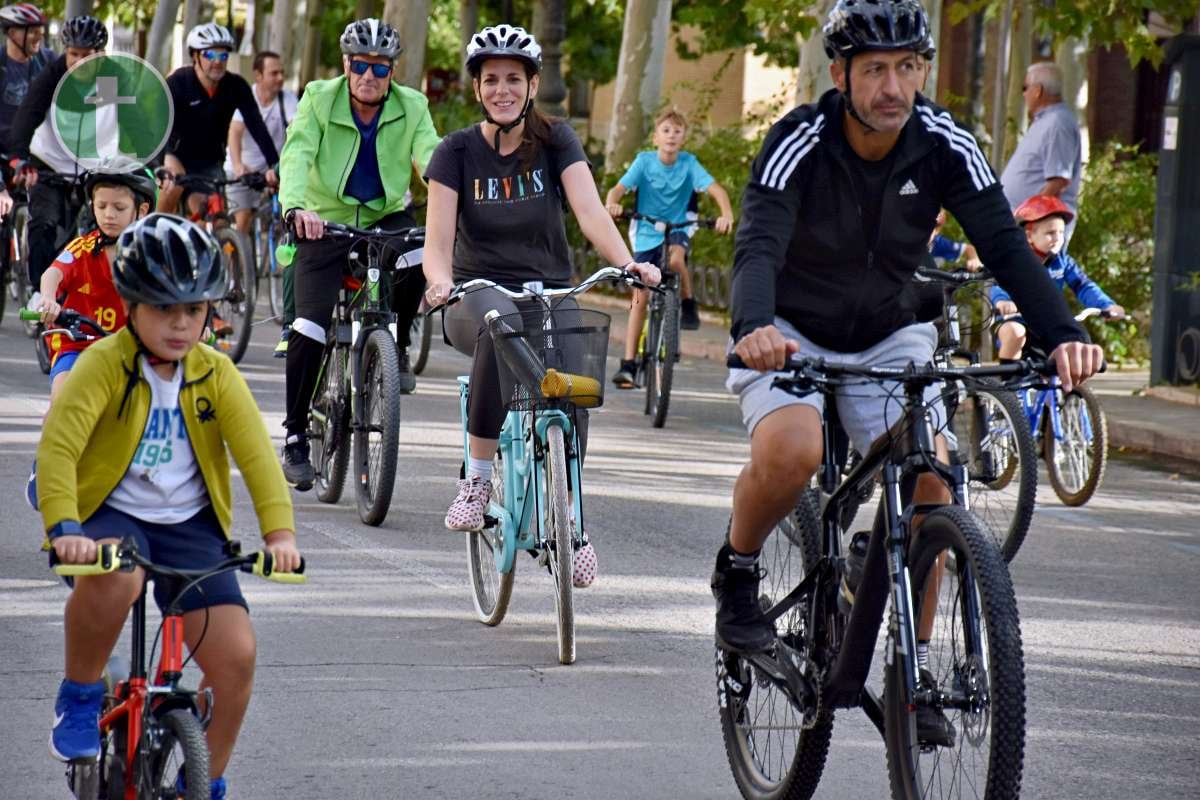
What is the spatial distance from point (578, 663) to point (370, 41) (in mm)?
3582

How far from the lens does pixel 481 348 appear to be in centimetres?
727

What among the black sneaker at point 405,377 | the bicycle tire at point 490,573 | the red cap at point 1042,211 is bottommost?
the bicycle tire at point 490,573

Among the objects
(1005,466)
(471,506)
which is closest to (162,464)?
(471,506)

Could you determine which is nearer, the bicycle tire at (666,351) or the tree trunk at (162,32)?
the bicycle tire at (666,351)

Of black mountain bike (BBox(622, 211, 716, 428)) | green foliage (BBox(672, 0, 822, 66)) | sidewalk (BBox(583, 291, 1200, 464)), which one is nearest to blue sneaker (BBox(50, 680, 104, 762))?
sidewalk (BBox(583, 291, 1200, 464))

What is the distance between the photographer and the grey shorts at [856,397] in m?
4.98

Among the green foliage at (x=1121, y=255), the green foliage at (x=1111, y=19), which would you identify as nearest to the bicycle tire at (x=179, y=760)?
the green foliage at (x=1121, y=255)

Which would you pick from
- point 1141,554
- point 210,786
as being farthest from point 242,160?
point 210,786

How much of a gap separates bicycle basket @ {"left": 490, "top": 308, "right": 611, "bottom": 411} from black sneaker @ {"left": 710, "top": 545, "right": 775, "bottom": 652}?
158cm

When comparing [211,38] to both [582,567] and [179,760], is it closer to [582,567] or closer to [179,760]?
[582,567]

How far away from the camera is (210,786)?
423 centimetres

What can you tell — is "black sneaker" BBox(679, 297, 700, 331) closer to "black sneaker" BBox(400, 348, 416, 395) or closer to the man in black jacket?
"black sneaker" BBox(400, 348, 416, 395)

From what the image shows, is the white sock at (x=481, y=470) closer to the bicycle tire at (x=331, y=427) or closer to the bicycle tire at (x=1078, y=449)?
the bicycle tire at (x=331, y=427)

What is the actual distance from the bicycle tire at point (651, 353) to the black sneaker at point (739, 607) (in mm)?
8005
